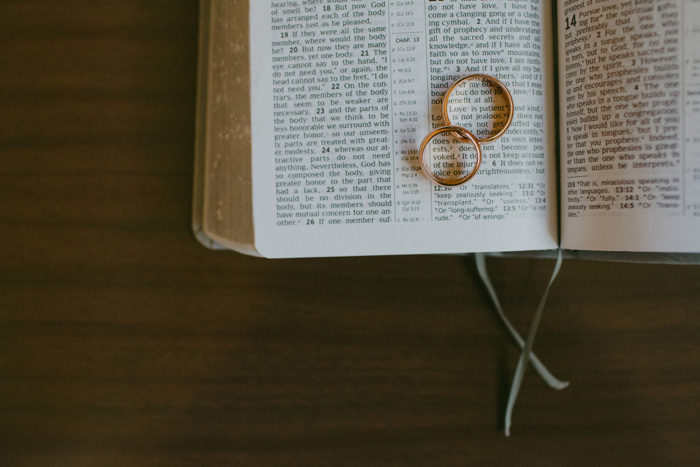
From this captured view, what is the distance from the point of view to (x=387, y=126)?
0.33 m

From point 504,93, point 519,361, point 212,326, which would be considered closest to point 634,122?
point 504,93

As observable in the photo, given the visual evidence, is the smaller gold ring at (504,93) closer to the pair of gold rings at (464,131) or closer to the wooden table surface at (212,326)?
the pair of gold rings at (464,131)

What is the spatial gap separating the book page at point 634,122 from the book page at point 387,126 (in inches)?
0.8

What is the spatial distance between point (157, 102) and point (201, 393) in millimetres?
260

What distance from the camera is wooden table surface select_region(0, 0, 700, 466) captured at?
1.25 feet

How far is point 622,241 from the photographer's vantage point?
1.01ft

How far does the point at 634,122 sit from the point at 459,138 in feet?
0.39

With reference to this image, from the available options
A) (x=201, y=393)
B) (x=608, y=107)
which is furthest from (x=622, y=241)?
(x=201, y=393)

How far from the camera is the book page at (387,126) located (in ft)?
1.06

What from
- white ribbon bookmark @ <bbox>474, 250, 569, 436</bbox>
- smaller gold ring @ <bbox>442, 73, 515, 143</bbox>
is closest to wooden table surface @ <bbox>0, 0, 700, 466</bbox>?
white ribbon bookmark @ <bbox>474, 250, 569, 436</bbox>

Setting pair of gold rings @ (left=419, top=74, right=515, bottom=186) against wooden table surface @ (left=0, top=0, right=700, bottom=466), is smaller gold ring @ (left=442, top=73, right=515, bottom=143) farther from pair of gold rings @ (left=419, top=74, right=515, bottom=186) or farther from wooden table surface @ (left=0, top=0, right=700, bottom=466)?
wooden table surface @ (left=0, top=0, right=700, bottom=466)

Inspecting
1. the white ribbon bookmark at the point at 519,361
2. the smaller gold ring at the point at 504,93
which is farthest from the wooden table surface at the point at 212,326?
the smaller gold ring at the point at 504,93

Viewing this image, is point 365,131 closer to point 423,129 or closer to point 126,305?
point 423,129

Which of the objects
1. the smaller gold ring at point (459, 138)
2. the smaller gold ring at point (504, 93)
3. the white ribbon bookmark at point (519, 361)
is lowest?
the white ribbon bookmark at point (519, 361)
